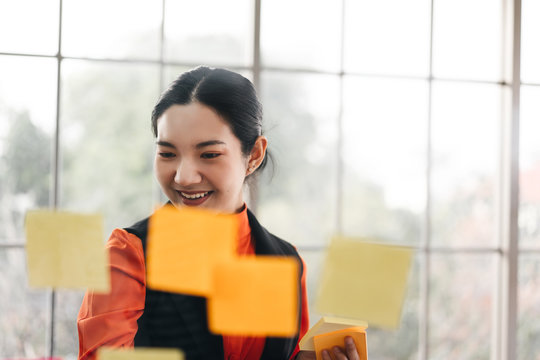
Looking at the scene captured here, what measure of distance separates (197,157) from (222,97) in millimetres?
129

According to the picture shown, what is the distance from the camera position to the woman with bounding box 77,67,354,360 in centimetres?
75

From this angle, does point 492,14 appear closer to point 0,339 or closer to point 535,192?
point 535,192

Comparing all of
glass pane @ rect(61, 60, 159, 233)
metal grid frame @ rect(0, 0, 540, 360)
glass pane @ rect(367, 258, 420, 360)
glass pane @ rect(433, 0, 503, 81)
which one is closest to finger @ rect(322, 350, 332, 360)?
metal grid frame @ rect(0, 0, 540, 360)

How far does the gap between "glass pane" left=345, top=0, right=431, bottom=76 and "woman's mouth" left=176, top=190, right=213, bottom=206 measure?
11.6 feet

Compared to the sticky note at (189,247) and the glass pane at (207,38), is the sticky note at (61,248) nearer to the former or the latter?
the sticky note at (189,247)

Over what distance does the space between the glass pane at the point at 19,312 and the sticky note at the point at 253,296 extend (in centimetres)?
375

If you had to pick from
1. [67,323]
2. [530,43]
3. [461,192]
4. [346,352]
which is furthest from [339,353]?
[461,192]

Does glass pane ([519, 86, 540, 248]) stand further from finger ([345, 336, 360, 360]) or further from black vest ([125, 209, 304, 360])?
black vest ([125, 209, 304, 360])

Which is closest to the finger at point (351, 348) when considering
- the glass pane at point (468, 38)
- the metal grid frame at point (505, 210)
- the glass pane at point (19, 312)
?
the metal grid frame at point (505, 210)

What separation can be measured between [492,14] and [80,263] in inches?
181

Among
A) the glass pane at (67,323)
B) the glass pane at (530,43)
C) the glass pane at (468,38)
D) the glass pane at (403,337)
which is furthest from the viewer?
the glass pane at (403,337)

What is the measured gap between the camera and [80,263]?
1.93 feet

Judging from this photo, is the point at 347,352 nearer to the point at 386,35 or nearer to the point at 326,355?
the point at 326,355

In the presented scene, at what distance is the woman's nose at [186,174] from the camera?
2.40ft
